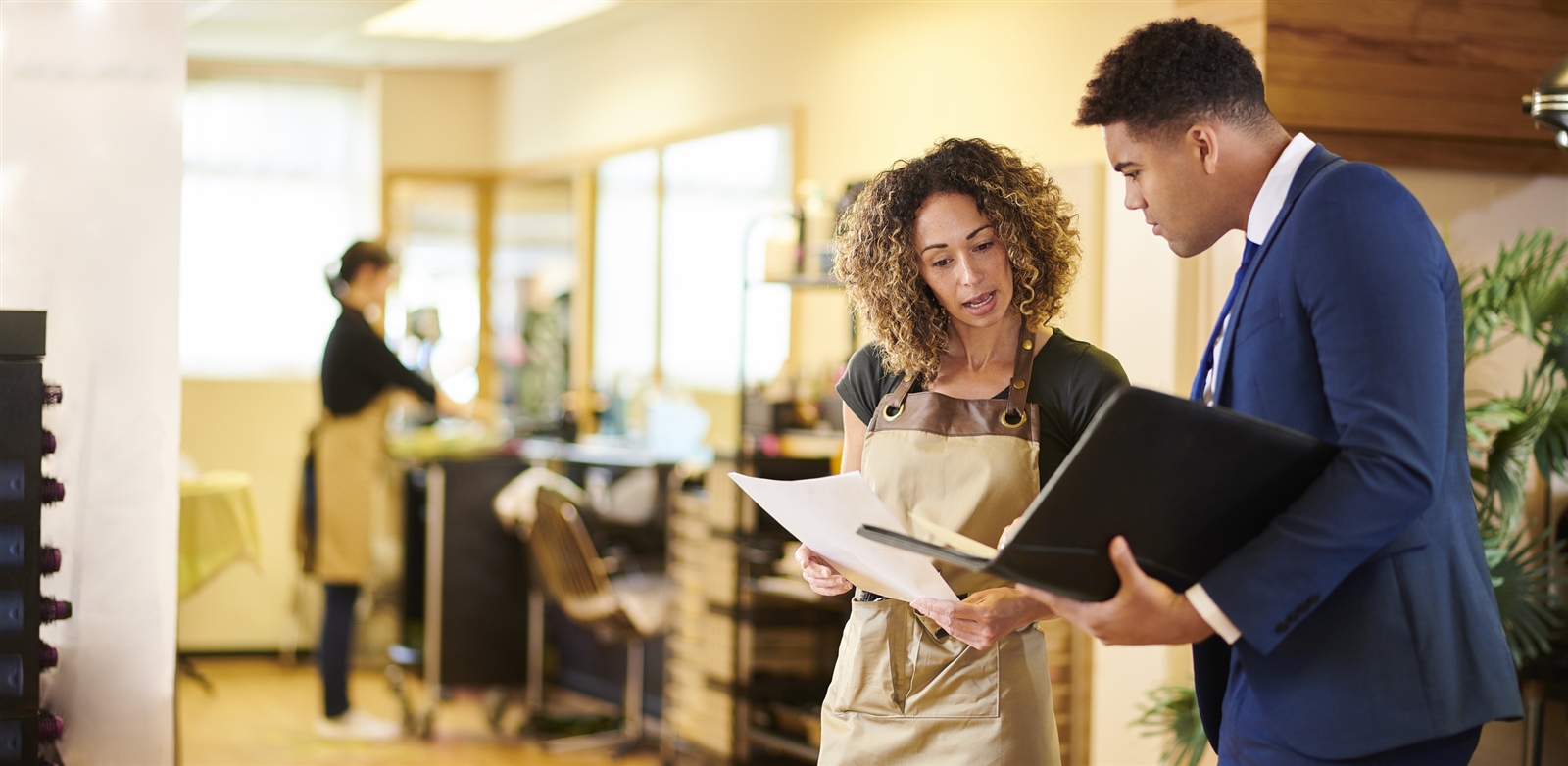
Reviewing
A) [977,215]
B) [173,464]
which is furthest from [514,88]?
[977,215]

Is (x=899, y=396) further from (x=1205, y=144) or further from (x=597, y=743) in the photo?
(x=597, y=743)

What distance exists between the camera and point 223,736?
5.31 m

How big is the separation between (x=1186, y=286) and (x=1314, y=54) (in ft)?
1.98

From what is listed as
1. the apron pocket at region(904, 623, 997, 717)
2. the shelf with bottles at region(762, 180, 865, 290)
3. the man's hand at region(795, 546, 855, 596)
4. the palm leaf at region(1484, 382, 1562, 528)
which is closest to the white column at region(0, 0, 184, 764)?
the man's hand at region(795, 546, 855, 596)

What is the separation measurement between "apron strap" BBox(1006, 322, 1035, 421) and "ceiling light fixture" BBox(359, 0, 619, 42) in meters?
4.86

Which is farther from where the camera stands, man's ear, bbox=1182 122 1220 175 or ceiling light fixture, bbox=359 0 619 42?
ceiling light fixture, bbox=359 0 619 42

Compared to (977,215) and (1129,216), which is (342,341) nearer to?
(1129,216)

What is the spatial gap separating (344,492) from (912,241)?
3735 mm

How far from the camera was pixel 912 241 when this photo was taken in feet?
5.95

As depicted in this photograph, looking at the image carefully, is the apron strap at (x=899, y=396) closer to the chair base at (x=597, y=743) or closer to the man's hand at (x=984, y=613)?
the man's hand at (x=984, y=613)

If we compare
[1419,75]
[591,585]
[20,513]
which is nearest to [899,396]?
[20,513]

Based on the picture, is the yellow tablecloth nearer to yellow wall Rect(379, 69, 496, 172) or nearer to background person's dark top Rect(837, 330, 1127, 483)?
yellow wall Rect(379, 69, 496, 172)

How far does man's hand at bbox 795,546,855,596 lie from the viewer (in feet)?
5.80

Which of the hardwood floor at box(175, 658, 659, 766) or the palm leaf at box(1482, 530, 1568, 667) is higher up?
the palm leaf at box(1482, 530, 1568, 667)
